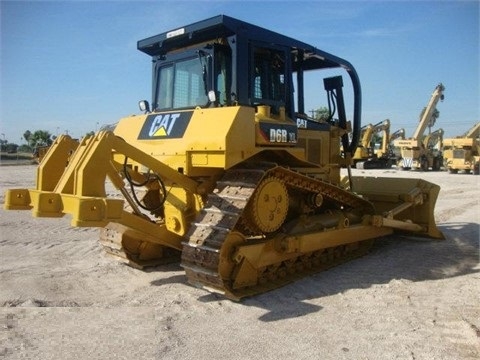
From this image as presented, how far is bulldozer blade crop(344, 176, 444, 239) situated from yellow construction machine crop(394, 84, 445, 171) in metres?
27.4

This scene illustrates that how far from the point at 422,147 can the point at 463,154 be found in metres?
3.95

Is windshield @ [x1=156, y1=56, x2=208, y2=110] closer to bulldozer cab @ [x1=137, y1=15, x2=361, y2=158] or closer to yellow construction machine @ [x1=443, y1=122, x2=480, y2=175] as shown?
bulldozer cab @ [x1=137, y1=15, x2=361, y2=158]

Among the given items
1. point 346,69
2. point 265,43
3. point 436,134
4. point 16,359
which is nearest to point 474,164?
point 436,134

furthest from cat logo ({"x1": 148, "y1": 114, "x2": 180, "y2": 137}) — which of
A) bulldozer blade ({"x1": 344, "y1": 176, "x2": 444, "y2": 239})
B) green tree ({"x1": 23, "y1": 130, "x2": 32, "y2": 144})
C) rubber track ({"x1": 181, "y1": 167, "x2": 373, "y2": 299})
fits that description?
green tree ({"x1": 23, "y1": 130, "x2": 32, "y2": 144})

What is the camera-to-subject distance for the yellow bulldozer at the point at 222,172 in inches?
182

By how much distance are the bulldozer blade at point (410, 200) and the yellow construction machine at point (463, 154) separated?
25.8 m

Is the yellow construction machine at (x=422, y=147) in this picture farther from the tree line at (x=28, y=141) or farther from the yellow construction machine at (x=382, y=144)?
the tree line at (x=28, y=141)

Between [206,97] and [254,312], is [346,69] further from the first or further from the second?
[254,312]

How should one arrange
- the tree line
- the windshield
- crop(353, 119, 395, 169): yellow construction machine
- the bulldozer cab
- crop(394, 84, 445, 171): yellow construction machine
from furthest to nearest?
1. the tree line
2. crop(394, 84, 445, 171): yellow construction machine
3. crop(353, 119, 395, 169): yellow construction machine
4. the windshield
5. the bulldozer cab

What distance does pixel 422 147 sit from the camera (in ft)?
114

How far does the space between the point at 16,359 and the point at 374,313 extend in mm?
3251

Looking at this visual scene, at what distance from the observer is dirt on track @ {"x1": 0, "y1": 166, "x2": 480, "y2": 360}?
3.65 meters

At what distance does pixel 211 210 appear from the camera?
488 centimetres

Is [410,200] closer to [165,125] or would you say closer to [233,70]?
[233,70]
